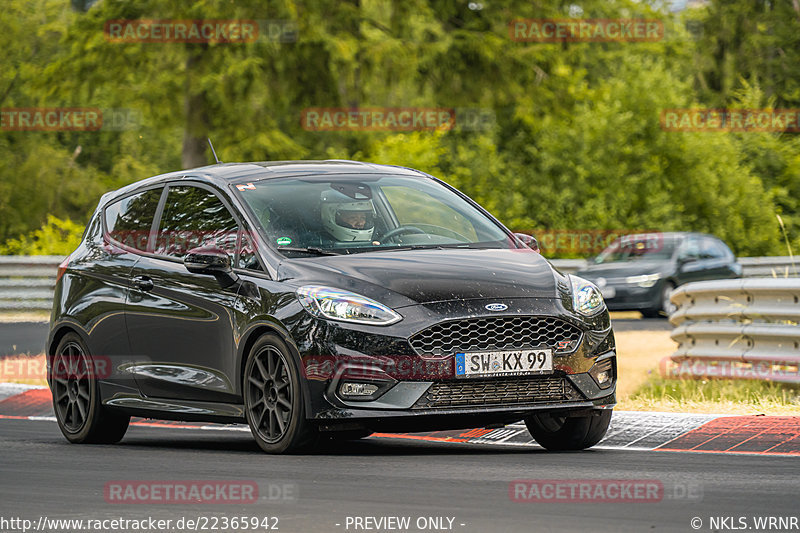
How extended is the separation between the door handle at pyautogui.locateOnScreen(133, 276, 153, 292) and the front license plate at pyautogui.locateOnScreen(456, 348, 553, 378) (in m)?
2.50

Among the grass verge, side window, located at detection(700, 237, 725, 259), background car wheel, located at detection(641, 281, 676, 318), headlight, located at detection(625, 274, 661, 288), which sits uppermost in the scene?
the grass verge

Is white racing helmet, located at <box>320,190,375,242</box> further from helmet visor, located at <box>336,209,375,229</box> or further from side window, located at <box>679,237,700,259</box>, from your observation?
side window, located at <box>679,237,700,259</box>

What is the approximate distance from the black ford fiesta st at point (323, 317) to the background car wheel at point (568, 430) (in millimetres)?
12

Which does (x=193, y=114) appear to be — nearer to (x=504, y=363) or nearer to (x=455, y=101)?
(x=455, y=101)

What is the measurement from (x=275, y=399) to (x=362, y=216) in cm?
146

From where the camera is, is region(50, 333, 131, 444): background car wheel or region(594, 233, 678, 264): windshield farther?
region(594, 233, 678, 264): windshield

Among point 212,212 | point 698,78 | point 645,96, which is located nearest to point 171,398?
point 212,212

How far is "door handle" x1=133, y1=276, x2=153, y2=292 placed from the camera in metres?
9.66

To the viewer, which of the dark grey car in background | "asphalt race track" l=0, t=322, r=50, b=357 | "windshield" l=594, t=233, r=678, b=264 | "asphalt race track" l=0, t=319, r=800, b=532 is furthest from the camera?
"windshield" l=594, t=233, r=678, b=264

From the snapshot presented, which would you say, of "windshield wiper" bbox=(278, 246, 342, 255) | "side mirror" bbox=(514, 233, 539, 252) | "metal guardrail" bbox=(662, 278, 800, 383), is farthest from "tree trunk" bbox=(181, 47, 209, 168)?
"windshield wiper" bbox=(278, 246, 342, 255)

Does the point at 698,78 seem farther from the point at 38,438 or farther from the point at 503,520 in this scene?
the point at 503,520

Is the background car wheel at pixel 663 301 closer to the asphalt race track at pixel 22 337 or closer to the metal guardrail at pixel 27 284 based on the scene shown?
the metal guardrail at pixel 27 284

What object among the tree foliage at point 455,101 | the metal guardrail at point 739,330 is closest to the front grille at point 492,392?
the metal guardrail at point 739,330

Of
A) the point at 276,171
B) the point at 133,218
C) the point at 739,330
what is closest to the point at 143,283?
the point at 133,218
